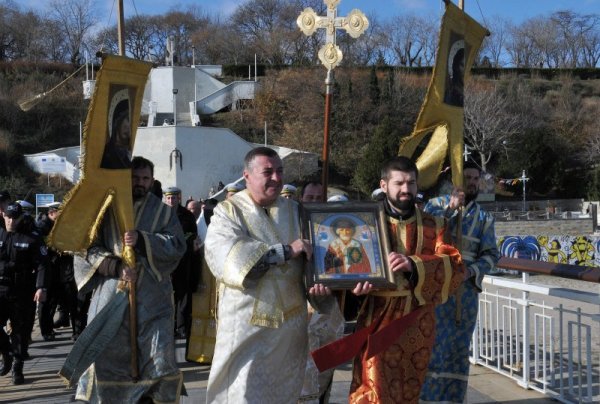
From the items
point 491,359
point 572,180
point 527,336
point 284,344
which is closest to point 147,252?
point 284,344

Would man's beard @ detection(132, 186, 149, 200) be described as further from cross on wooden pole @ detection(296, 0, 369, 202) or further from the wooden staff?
cross on wooden pole @ detection(296, 0, 369, 202)

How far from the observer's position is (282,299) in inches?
153

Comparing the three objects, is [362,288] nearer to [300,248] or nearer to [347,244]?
[347,244]

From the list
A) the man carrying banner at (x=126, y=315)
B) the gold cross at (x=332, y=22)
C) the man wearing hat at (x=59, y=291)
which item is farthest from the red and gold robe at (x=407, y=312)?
the man wearing hat at (x=59, y=291)

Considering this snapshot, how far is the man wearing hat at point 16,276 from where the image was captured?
26.2 feet

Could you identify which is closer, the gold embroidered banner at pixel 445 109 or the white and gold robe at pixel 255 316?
the white and gold robe at pixel 255 316

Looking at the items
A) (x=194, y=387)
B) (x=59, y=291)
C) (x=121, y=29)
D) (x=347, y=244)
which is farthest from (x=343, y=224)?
(x=59, y=291)

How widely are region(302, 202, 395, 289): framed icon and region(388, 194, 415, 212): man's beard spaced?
193 mm

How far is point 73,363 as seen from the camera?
4824 mm

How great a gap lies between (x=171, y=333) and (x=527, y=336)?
3.28 meters

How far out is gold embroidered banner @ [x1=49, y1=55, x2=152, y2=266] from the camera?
495cm

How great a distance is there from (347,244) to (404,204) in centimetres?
49

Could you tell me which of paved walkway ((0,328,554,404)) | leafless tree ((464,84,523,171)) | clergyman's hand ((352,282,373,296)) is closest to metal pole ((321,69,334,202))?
clergyman's hand ((352,282,373,296))

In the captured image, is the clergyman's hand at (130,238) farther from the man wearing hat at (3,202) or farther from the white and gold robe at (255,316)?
the man wearing hat at (3,202)
